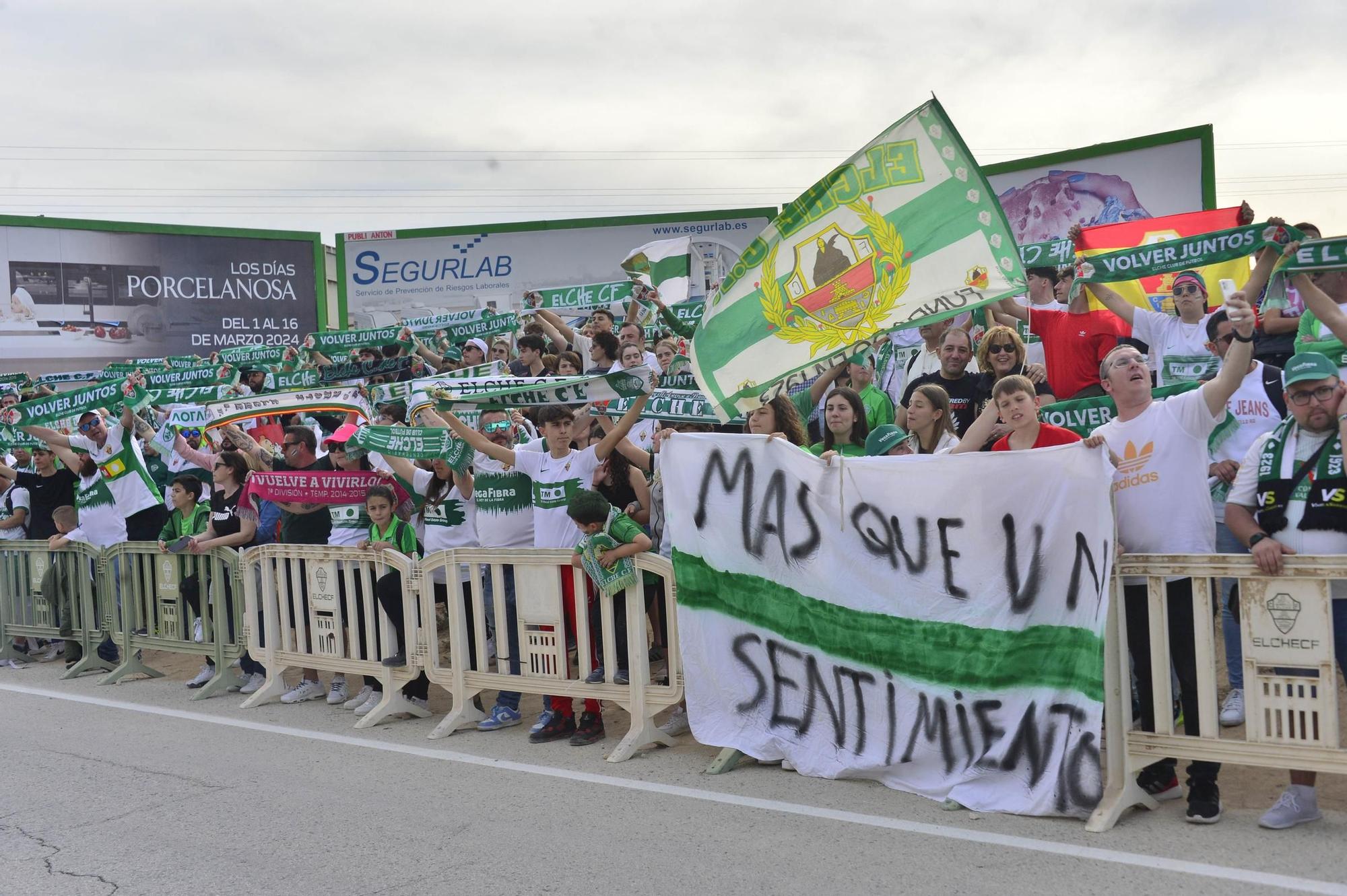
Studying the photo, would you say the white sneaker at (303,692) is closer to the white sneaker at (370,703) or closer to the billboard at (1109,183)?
the white sneaker at (370,703)

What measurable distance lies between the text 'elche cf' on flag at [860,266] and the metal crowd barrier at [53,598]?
7346 millimetres

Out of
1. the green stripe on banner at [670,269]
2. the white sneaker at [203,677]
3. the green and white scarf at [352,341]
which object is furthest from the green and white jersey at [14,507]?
the green stripe on banner at [670,269]

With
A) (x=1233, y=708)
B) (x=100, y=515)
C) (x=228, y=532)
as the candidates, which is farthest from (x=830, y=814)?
(x=100, y=515)

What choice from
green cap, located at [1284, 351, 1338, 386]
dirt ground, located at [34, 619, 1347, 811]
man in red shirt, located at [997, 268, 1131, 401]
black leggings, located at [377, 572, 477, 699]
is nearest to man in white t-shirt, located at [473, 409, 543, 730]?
black leggings, located at [377, 572, 477, 699]

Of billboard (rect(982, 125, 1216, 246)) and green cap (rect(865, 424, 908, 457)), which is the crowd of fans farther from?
billboard (rect(982, 125, 1216, 246))

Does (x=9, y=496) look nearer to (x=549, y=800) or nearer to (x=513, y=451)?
(x=513, y=451)

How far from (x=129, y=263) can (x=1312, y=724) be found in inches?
1089

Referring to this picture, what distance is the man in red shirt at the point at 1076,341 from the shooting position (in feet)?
29.5

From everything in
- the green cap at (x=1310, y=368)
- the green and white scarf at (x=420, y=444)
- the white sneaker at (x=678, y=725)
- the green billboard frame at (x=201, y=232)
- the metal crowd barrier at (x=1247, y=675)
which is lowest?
the white sneaker at (x=678, y=725)

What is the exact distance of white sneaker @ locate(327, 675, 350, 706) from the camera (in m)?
9.30

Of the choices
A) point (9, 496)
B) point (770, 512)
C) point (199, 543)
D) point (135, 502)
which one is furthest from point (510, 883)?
point (9, 496)

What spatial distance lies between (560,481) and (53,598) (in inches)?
257

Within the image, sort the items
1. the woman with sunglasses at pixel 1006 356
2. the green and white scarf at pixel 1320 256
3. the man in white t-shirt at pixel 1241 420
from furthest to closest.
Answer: the woman with sunglasses at pixel 1006 356 < the man in white t-shirt at pixel 1241 420 < the green and white scarf at pixel 1320 256

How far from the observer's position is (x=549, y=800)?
20.6 feet
